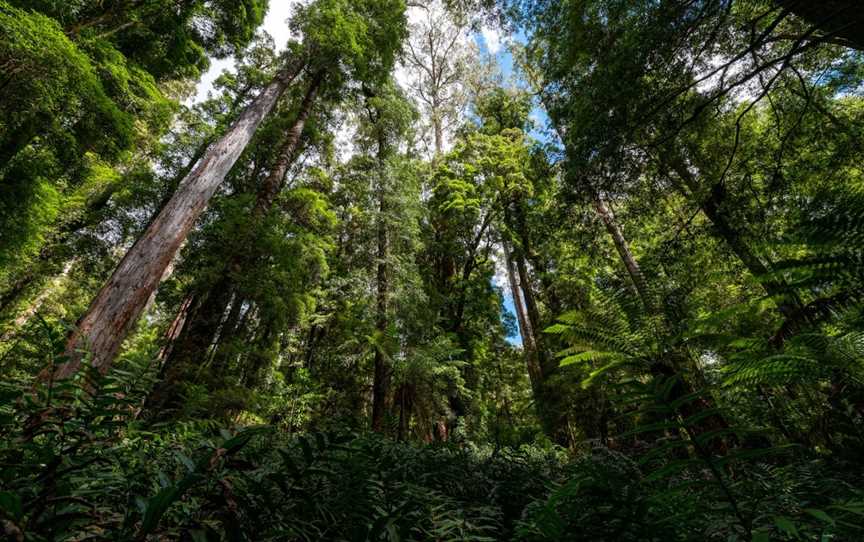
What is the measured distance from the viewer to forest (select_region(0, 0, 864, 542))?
1241 millimetres

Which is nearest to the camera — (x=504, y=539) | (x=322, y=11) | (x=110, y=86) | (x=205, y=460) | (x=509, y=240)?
(x=205, y=460)

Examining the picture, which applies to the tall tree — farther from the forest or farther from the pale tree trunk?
the pale tree trunk

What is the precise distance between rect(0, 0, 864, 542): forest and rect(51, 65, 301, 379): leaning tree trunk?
0.05m

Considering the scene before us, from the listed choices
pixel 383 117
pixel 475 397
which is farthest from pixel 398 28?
pixel 475 397

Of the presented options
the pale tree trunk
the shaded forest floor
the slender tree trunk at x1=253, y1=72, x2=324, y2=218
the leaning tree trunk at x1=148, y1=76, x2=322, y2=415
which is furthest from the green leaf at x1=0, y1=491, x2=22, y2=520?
the pale tree trunk

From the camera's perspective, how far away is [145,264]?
16.3ft

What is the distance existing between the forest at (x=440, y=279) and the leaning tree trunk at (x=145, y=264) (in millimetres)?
49

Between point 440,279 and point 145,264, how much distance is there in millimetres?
9211

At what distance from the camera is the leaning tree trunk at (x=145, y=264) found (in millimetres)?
4285

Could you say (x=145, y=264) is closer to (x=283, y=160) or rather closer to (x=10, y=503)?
(x=283, y=160)

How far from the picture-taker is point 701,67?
4.30m

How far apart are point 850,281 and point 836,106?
564 cm

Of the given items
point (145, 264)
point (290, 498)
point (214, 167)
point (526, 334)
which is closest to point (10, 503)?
point (290, 498)

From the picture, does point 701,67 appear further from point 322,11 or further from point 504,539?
point 322,11
